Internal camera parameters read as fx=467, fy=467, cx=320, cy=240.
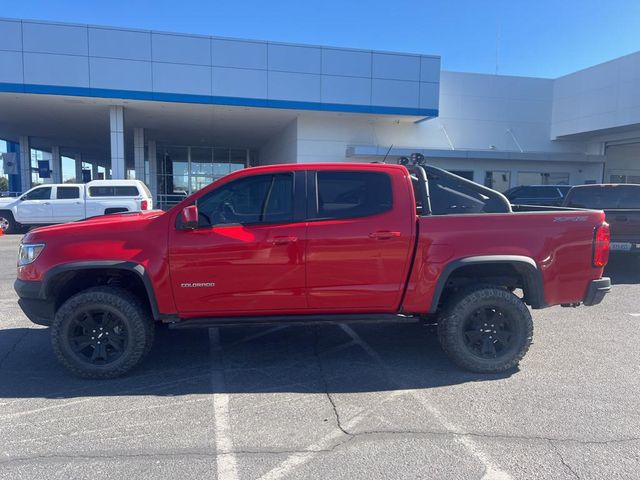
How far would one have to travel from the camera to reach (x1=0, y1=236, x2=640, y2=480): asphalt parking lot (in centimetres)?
299

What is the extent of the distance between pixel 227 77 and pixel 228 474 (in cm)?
1843

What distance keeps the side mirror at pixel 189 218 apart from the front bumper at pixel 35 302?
4.63 ft

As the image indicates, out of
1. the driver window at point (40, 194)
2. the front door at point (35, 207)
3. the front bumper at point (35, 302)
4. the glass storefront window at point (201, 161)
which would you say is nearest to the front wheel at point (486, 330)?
the front bumper at point (35, 302)

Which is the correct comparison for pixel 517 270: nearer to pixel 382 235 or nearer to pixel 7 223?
pixel 382 235

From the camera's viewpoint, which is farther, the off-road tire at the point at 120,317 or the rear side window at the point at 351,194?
the rear side window at the point at 351,194

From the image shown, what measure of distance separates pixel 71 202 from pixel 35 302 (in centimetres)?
1445

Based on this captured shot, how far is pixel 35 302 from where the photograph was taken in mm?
4320

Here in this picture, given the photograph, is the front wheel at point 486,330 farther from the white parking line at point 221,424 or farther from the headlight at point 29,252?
the headlight at point 29,252

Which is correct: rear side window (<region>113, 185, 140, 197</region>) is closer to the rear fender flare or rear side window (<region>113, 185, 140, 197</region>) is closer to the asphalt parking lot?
the asphalt parking lot

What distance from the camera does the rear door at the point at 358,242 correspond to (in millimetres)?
4277

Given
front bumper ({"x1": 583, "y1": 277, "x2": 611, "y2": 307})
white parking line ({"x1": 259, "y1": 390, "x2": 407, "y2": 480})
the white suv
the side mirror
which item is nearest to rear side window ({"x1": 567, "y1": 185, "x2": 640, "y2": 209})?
front bumper ({"x1": 583, "y1": 277, "x2": 611, "y2": 307})

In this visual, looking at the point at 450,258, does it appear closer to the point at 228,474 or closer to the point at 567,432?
the point at 567,432

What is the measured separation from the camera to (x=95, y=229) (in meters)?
4.24

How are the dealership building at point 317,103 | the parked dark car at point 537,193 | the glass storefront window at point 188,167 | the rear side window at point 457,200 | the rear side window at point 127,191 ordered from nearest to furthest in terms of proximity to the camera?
the rear side window at point 457,200 → the parked dark car at point 537,193 → the rear side window at point 127,191 → the dealership building at point 317,103 → the glass storefront window at point 188,167
